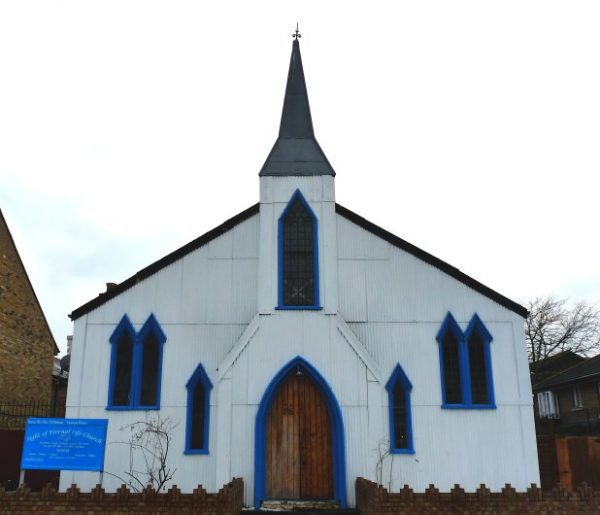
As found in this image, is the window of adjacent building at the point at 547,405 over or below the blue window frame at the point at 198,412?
over

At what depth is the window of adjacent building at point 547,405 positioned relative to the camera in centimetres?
3366

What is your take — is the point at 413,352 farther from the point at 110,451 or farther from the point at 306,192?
the point at 110,451

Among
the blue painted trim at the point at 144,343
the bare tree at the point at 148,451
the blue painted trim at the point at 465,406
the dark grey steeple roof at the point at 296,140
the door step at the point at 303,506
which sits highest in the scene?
the dark grey steeple roof at the point at 296,140

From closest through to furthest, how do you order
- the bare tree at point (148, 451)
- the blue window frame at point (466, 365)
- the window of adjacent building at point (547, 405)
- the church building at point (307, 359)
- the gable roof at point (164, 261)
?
1. the church building at point (307, 359)
2. the bare tree at point (148, 451)
3. the blue window frame at point (466, 365)
4. the gable roof at point (164, 261)
5. the window of adjacent building at point (547, 405)

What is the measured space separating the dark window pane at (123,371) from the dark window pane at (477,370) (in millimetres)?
9040

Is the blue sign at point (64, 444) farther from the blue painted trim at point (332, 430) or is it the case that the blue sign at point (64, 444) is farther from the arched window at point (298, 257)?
the arched window at point (298, 257)

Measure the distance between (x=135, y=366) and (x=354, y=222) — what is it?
7122 millimetres

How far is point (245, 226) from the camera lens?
16.7 metres

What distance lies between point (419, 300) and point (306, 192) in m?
4.30

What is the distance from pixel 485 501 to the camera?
10.7 m

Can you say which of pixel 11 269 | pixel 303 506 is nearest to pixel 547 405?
pixel 303 506

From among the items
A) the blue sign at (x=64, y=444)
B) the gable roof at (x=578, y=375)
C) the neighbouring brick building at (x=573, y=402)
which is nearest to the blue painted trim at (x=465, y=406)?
the blue sign at (x=64, y=444)

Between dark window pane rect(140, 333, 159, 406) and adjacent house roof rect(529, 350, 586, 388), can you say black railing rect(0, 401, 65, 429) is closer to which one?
dark window pane rect(140, 333, 159, 406)

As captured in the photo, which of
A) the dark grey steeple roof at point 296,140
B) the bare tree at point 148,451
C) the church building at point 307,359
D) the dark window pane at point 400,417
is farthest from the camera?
the dark grey steeple roof at point 296,140
